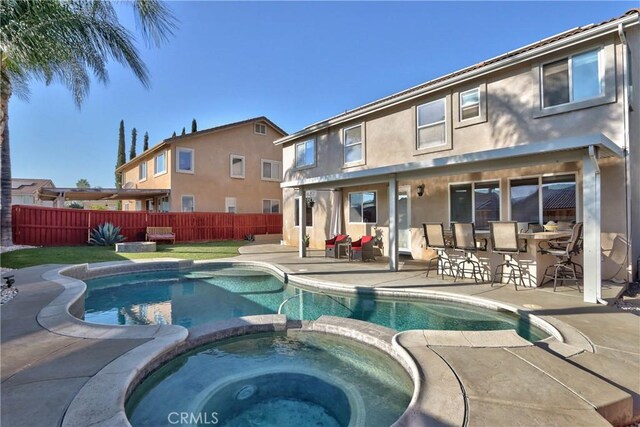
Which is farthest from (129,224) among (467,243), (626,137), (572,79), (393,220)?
(626,137)

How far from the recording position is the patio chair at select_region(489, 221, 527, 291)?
7.30m

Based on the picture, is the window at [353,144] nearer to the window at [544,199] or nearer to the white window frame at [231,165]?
the window at [544,199]

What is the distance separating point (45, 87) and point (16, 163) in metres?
6.08

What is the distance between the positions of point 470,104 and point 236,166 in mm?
17912

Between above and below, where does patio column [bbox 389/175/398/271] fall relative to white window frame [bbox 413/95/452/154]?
below

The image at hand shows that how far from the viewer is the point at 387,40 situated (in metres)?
14.6

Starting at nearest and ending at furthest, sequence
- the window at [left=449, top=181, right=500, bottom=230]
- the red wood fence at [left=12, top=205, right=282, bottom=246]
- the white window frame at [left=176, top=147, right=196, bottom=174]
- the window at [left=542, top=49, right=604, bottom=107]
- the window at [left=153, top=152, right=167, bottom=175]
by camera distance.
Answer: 1. the window at [left=542, top=49, right=604, bottom=107]
2. the window at [left=449, top=181, right=500, bottom=230]
3. the red wood fence at [left=12, top=205, right=282, bottom=246]
4. the white window frame at [left=176, top=147, right=196, bottom=174]
5. the window at [left=153, top=152, right=167, bottom=175]

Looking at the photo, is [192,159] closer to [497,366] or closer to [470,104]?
[470,104]

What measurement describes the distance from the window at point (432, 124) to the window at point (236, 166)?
1595 cm

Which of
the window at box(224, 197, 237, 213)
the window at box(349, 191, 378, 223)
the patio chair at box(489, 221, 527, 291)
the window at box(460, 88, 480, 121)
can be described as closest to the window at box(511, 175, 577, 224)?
the patio chair at box(489, 221, 527, 291)

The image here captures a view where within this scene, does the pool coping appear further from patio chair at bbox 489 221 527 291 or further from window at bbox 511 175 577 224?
window at bbox 511 175 577 224

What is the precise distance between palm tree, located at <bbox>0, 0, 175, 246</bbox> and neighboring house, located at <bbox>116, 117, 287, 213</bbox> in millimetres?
11119

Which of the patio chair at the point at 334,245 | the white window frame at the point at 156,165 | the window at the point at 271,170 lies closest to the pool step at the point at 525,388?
the patio chair at the point at 334,245

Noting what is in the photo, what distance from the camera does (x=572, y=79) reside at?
8.20 m
